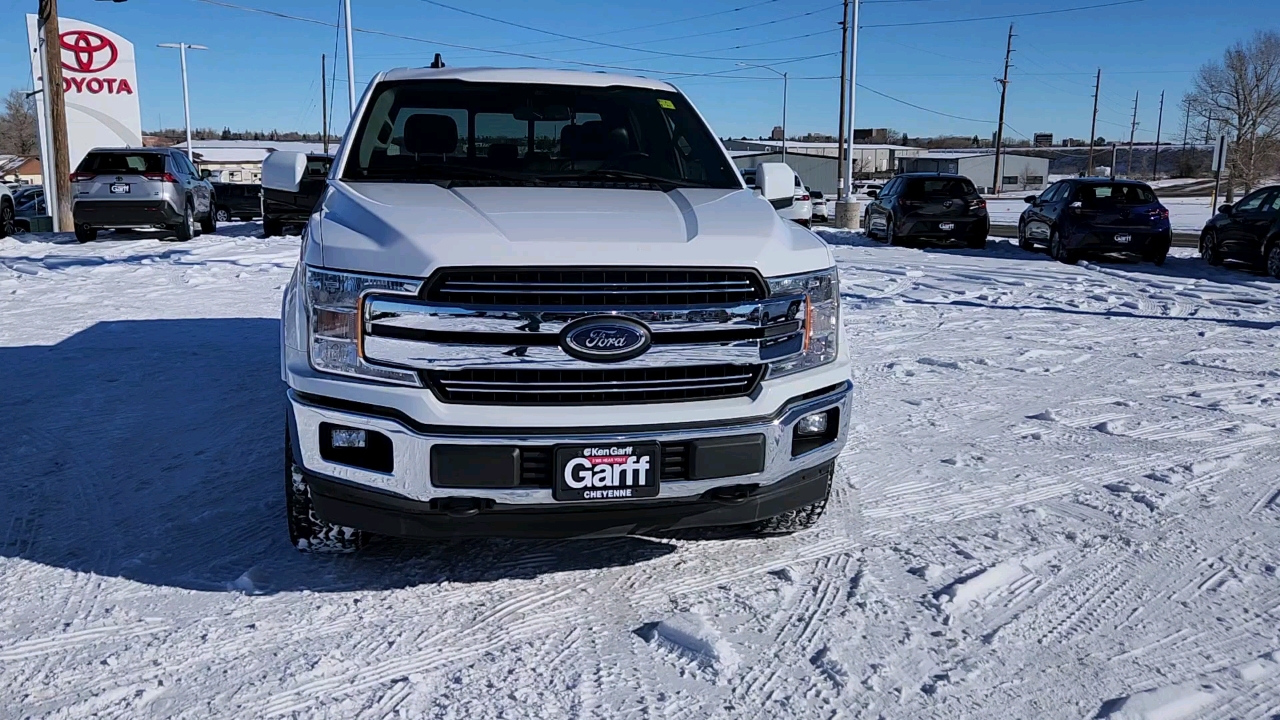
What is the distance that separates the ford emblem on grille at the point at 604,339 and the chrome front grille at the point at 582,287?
0.19 ft

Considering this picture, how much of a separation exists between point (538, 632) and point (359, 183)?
1.94 meters

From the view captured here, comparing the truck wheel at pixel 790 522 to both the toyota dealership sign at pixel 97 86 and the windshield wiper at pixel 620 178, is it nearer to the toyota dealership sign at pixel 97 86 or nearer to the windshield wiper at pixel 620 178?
the windshield wiper at pixel 620 178

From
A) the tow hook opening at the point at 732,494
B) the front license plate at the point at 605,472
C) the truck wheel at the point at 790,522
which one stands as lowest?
the truck wheel at the point at 790,522

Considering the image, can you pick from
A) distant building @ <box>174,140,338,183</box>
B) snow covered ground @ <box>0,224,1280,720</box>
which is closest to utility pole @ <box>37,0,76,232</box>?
snow covered ground @ <box>0,224,1280,720</box>

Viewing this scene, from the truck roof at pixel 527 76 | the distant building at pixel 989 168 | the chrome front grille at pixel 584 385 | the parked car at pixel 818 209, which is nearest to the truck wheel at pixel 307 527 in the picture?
the chrome front grille at pixel 584 385

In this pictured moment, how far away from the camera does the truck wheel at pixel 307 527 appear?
324 cm

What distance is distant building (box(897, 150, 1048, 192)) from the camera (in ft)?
279

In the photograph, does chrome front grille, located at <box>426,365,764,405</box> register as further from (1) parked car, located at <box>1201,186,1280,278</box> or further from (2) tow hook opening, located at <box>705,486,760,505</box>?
(1) parked car, located at <box>1201,186,1280,278</box>

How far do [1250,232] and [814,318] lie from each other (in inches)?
571

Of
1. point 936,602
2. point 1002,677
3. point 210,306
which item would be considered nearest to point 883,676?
point 1002,677

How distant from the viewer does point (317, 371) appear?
3018 mm

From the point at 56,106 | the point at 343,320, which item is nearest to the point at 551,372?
the point at 343,320

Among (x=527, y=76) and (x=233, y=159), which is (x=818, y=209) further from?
(x=233, y=159)

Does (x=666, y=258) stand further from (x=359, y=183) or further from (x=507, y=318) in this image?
(x=359, y=183)
